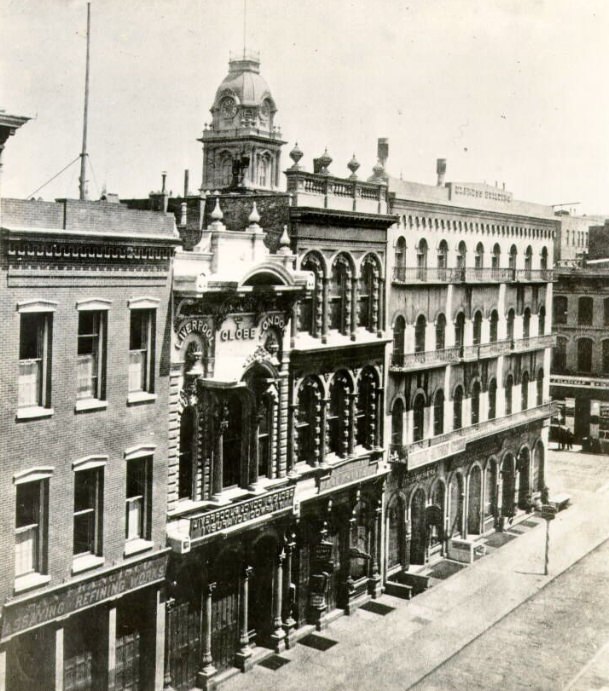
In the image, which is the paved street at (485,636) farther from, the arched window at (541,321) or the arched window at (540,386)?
the arched window at (541,321)

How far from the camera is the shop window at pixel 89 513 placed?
21344 mm

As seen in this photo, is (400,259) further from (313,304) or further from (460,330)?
(313,304)

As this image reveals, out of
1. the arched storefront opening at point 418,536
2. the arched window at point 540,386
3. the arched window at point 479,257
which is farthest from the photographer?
the arched window at point 540,386

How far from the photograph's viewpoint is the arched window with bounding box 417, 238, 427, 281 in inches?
1400

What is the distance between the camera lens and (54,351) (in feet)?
65.3

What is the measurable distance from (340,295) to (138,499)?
1150cm

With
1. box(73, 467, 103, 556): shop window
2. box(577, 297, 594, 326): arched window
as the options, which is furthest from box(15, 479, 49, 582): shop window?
box(577, 297, 594, 326): arched window

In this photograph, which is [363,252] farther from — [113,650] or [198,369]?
[113,650]

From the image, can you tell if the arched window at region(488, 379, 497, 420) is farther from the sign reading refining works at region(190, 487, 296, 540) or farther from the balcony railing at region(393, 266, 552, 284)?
the sign reading refining works at region(190, 487, 296, 540)

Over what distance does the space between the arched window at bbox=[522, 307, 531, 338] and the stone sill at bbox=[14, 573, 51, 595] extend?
31.1m

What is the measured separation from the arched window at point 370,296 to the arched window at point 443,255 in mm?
5766

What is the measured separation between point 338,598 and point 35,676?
13.4m

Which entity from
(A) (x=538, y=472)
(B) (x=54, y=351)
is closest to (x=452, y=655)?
(B) (x=54, y=351)

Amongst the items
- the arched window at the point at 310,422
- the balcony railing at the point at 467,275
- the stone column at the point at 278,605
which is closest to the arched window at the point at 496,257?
the balcony railing at the point at 467,275
